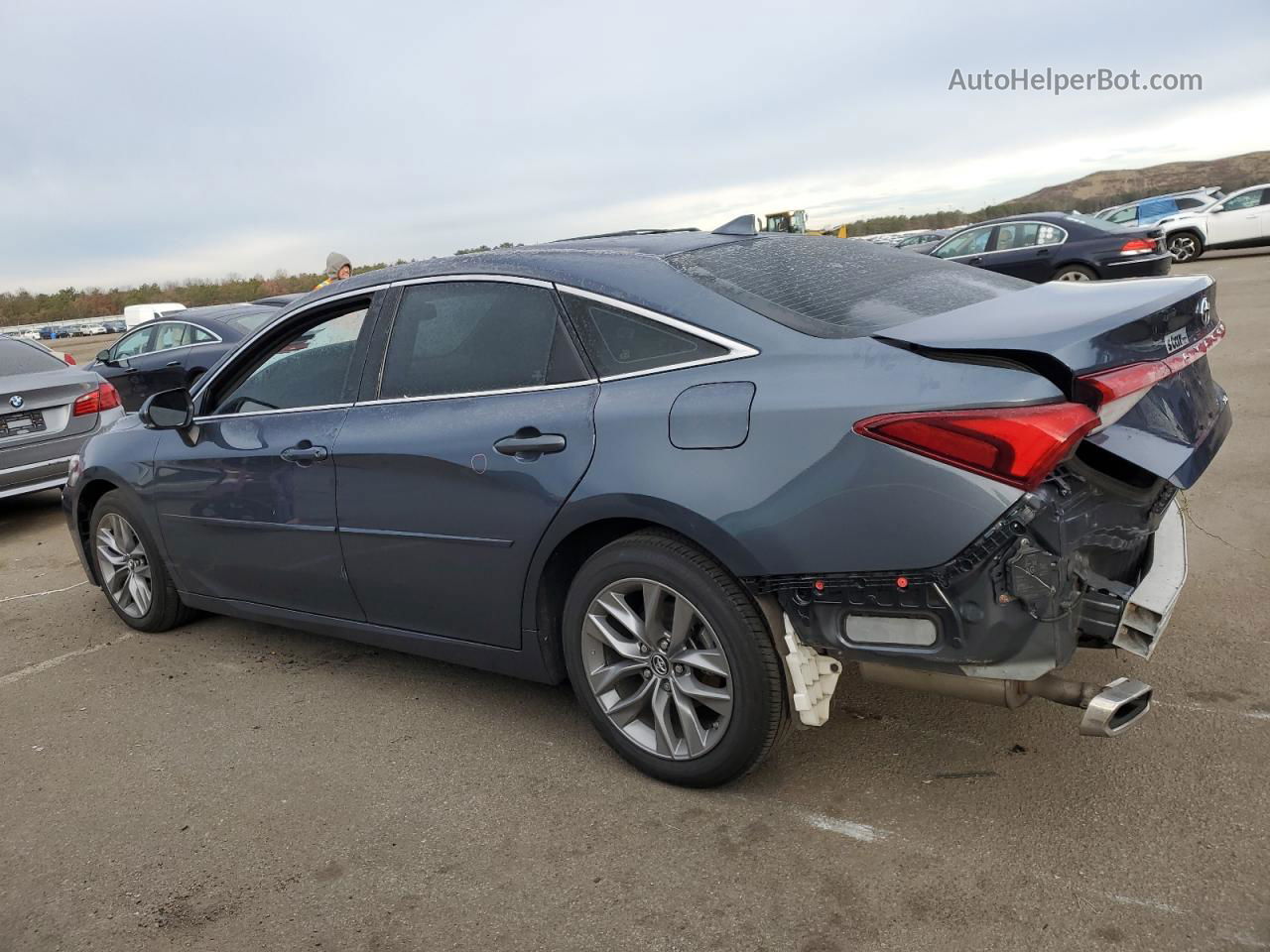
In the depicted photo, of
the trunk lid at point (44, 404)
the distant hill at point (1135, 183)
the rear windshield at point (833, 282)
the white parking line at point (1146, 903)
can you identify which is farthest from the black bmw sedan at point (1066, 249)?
the distant hill at point (1135, 183)

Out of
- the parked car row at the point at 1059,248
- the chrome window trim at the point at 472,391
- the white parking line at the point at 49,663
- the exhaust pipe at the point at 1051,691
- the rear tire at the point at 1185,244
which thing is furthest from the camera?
the rear tire at the point at 1185,244

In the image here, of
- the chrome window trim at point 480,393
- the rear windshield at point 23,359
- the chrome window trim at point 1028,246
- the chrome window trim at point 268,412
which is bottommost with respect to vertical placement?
the chrome window trim at point 1028,246

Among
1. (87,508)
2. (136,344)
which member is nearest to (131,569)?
(87,508)

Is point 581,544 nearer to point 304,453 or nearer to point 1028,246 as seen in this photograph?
point 304,453

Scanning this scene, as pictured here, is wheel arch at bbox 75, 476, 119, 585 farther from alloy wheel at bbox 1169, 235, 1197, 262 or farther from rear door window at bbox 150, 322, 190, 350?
alloy wheel at bbox 1169, 235, 1197, 262

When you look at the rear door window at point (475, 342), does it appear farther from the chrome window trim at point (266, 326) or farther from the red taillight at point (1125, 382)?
the red taillight at point (1125, 382)

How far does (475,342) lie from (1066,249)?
47.4 ft

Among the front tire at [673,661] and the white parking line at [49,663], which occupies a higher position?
the front tire at [673,661]

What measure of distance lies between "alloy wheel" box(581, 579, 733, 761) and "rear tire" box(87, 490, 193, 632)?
2.66 metres

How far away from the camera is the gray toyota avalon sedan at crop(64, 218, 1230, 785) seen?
102 inches

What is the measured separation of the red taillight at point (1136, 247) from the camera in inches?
607

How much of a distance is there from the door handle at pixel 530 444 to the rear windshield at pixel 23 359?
6498mm

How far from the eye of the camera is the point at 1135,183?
387 ft

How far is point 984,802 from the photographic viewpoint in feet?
9.88
